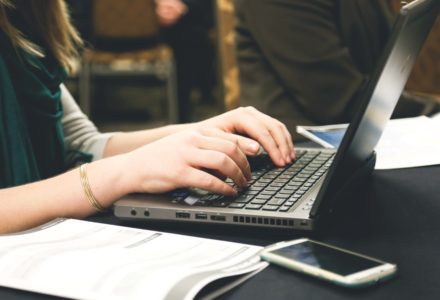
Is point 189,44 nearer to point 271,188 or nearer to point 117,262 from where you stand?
point 271,188

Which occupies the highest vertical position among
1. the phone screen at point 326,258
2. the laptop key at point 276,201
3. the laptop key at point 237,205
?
the phone screen at point 326,258

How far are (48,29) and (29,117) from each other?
17cm

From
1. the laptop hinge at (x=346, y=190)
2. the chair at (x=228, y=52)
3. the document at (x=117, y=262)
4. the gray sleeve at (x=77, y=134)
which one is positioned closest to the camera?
the document at (x=117, y=262)

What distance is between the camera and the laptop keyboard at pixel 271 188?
770 mm

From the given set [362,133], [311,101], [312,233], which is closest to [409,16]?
[362,133]

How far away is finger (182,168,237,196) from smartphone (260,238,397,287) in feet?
0.41

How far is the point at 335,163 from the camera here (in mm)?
695

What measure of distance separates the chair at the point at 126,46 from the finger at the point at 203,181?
3195mm

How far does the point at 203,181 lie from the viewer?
2.50 feet

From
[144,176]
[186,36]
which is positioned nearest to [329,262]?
[144,176]

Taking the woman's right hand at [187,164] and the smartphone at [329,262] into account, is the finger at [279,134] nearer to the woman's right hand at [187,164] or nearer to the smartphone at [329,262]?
the woman's right hand at [187,164]

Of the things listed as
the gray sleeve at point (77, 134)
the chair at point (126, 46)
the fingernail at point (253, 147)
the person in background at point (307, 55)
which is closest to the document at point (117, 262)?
the fingernail at point (253, 147)

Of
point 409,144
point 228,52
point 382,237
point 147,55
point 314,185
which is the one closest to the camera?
point 382,237

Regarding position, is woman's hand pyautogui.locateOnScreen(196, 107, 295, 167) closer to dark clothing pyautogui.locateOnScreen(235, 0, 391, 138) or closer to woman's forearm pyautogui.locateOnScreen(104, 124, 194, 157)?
woman's forearm pyautogui.locateOnScreen(104, 124, 194, 157)
